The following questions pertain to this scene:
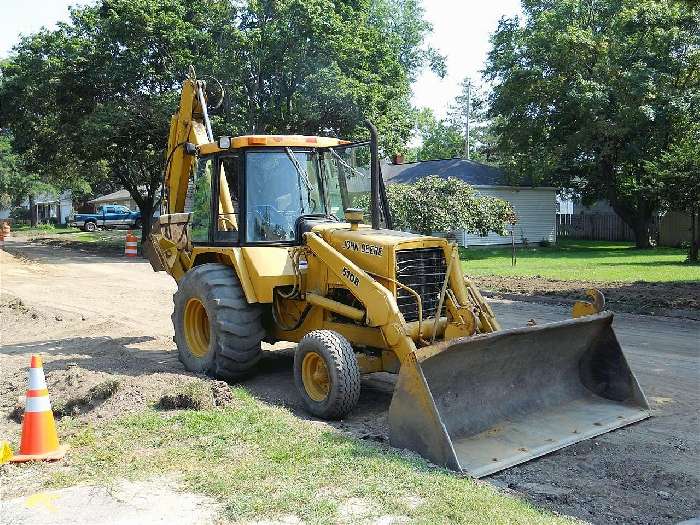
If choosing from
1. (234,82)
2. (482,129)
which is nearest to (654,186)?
(234,82)

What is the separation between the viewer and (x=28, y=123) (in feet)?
A: 103

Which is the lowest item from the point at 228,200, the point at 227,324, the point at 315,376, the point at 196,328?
the point at 315,376

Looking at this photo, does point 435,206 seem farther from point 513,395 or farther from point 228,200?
point 513,395

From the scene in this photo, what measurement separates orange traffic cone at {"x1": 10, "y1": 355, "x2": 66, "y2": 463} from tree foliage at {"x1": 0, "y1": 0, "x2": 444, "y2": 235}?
1925 cm

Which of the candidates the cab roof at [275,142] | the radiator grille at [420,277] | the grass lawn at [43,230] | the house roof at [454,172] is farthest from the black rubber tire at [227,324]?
the grass lawn at [43,230]

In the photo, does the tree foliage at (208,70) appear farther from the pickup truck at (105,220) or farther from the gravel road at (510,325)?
the pickup truck at (105,220)

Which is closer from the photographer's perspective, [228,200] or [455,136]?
[228,200]

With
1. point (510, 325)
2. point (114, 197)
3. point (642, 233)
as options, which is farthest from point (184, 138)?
point (114, 197)

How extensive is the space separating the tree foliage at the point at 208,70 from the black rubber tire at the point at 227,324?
16908mm

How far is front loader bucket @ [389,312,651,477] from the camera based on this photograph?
5.73 metres

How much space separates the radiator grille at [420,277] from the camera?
704cm

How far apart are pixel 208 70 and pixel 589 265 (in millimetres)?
14167

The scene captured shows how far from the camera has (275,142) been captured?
8047 millimetres

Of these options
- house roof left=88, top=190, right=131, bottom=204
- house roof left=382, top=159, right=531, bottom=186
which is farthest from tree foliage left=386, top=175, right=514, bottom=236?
house roof left=88, top=190, right=131, bottom=204
